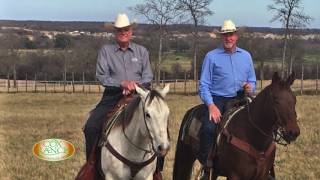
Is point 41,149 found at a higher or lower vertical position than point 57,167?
higher

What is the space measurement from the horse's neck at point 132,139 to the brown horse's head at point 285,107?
1.58m

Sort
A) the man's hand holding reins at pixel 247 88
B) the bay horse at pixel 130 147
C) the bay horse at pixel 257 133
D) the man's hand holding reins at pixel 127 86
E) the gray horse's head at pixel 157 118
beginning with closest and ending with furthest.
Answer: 1. the gray horse's head at pixel 157 118
2. the bay horse at pixel 130 147
3. the bay horse at pixel 257 133
4. the man's hand holding reins at pixel 127 86
5. the man's hand holding reins at pixel 247 88

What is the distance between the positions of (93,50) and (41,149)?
6210 cm

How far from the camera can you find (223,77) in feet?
25.3

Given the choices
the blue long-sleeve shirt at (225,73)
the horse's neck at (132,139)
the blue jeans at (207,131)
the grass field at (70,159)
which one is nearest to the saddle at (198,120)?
the blue jeans at (207,131)

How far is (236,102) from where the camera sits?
305 inches

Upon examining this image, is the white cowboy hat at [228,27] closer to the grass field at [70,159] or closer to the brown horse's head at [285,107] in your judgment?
the brown horse's head at [285,107]

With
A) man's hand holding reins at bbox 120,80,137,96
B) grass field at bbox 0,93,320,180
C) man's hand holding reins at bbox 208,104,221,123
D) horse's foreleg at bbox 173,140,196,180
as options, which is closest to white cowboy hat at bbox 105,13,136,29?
man's hand holding reins at bbox 120,80,137,96

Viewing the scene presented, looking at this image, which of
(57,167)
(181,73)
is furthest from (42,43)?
(57,167)

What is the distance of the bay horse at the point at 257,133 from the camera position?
21.4 ft

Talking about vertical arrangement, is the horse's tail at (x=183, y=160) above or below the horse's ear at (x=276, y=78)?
below

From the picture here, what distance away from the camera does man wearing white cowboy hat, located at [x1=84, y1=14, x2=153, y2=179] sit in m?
7.18

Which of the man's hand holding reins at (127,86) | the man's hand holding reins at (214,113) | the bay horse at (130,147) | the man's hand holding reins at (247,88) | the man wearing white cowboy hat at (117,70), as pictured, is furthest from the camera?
the man's hand holding reins at (247,88)

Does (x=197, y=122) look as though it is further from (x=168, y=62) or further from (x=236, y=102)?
(x=168, y=62)
